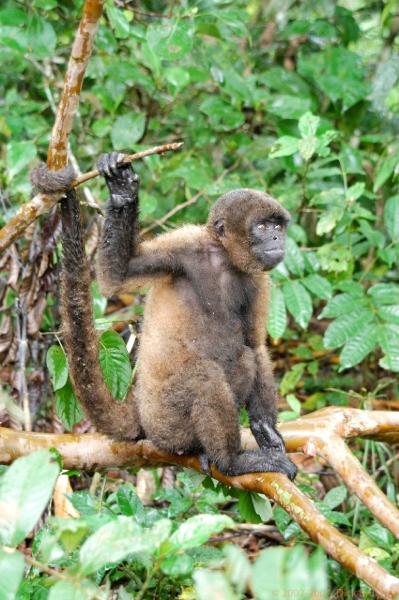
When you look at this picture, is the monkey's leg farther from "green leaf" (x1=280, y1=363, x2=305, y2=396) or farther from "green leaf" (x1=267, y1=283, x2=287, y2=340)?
"green leaf" (x1=280, y1=363, x2=305, y2=396)

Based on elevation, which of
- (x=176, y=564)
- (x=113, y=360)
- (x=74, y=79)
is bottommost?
(x=113, y=360)

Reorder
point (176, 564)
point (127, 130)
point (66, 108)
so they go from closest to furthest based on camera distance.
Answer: point (176, 564)
point (66, 108)
point (127, 130)

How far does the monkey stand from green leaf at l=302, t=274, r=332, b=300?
70cm

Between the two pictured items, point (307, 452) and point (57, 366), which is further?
point (57, 366)

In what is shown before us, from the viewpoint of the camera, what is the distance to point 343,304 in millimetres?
5633

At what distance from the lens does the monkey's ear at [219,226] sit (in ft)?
15.8

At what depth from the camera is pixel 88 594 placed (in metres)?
2.15

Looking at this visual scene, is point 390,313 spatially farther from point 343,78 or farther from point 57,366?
point 343,78

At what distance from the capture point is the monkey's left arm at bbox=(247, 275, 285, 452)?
15.3 ft

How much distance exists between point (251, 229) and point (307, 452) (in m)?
1.41

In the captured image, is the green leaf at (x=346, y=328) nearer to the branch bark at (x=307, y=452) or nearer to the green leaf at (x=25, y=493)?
the branch bark at (x=307, y=452)

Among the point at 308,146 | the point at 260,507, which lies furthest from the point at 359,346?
the point at 260,507

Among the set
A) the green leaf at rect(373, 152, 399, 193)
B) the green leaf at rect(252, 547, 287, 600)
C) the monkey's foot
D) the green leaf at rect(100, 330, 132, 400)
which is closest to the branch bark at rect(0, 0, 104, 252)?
the green leaf at rect(100, 330, 132, 400)

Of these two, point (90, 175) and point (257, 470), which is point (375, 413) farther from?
point (90, 175)
